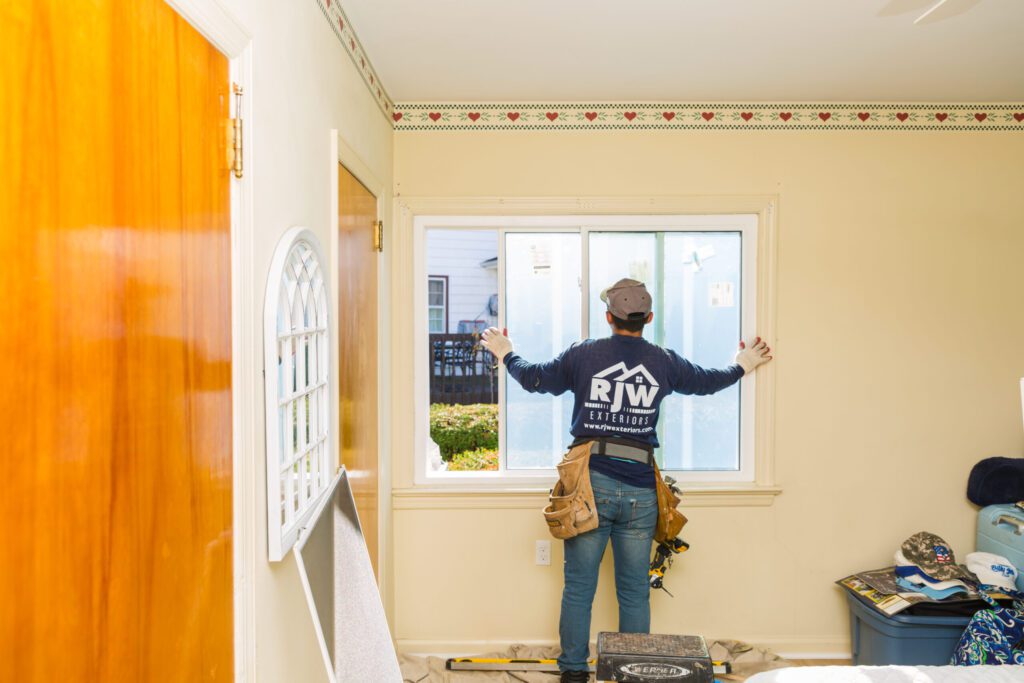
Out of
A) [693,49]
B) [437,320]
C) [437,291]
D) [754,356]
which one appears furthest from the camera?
[437,320]

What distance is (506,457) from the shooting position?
3.27 m

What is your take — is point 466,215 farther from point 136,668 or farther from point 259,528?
point 136,668

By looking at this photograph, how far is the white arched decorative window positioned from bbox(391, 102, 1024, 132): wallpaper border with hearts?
1.54 metres

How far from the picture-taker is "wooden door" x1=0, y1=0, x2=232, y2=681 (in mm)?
684

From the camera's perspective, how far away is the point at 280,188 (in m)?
1.56

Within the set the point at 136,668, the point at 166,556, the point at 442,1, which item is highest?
the point at 442,1

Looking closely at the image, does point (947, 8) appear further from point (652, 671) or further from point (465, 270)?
point (465, 270)

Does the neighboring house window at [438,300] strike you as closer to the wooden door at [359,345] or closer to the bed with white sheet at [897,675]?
the wooden door at [359,345]

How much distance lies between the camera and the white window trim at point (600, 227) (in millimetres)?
3154

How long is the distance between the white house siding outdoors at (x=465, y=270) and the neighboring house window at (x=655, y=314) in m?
2.22

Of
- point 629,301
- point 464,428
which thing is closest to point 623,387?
point 629,301

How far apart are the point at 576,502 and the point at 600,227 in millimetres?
1303

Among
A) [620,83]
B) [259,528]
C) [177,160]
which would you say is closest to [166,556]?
[259,528]

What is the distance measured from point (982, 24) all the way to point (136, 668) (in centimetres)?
296
